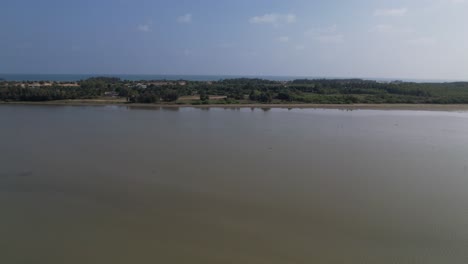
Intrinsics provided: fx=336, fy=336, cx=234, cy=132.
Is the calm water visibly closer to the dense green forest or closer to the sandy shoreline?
the sandy shoreline

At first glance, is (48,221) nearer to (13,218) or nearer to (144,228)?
(13,218)

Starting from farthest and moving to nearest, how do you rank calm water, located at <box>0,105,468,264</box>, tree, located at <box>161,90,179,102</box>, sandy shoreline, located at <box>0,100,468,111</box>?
tree, located at <box>161,90,179,102</box>, sandy shoreline, located at <box>0,100,468,111</box>, calm water, located at <box>0,105,468,264</box>

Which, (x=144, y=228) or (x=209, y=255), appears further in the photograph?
(x=144, y=228)

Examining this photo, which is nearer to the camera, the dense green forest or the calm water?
the calm water

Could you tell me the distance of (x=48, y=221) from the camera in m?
5.89

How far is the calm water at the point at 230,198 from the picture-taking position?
5078 millimetres

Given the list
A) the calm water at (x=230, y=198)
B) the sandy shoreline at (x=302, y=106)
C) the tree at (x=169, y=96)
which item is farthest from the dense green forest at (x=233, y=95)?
the calm water at (x=230, y=198)

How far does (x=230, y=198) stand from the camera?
7004mm

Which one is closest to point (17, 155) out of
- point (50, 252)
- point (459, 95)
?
point (50, 252)


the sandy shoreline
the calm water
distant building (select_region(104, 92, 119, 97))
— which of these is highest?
distant building (select_region(104, 92, 119, 97))

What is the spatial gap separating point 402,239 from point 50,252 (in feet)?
17.9

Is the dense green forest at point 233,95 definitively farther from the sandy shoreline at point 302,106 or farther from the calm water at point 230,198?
the calm water at point 230,198

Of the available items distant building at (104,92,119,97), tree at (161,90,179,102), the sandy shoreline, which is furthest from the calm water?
distant building at (104,92,119,97)

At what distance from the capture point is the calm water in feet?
16.7
